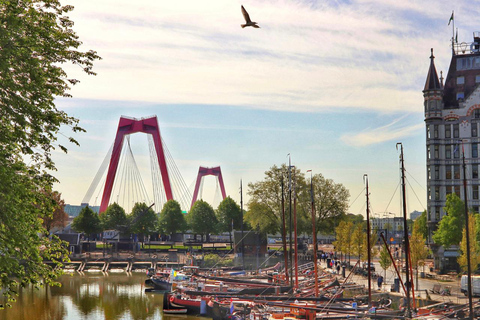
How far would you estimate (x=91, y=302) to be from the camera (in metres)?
61.5

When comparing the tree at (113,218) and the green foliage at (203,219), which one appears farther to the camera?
the green foliage at (203,219)

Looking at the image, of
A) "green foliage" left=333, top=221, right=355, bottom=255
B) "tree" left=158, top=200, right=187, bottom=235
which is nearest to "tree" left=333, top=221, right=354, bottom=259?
"green foliage" left=333, top=221, right=355, bottom=255

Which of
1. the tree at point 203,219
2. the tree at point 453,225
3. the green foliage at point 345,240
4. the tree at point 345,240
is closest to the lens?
the tree at point 453,225

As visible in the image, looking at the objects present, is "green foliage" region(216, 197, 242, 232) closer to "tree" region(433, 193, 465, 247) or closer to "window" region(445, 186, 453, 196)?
"window" region(445, 186, 453, 196)

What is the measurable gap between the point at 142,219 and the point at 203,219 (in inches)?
504

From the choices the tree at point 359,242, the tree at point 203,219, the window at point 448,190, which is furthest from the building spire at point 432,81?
the tree at point 203,219

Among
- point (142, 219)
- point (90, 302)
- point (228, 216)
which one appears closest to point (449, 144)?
point (90, 302)

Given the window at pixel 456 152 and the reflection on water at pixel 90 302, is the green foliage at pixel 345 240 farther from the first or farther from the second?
the reflection on water at pixel 90 302

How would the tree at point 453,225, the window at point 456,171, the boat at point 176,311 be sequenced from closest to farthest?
the boat at point 176,311 < the tree at point 453,225 < the window at point 456,171

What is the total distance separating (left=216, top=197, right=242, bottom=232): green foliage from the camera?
123m

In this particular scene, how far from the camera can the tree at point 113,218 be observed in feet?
380

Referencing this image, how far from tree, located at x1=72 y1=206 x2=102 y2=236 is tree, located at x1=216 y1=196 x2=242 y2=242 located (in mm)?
24965

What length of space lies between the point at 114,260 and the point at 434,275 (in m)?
54.1

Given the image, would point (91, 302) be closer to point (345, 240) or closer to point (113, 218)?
point (345, 240)
